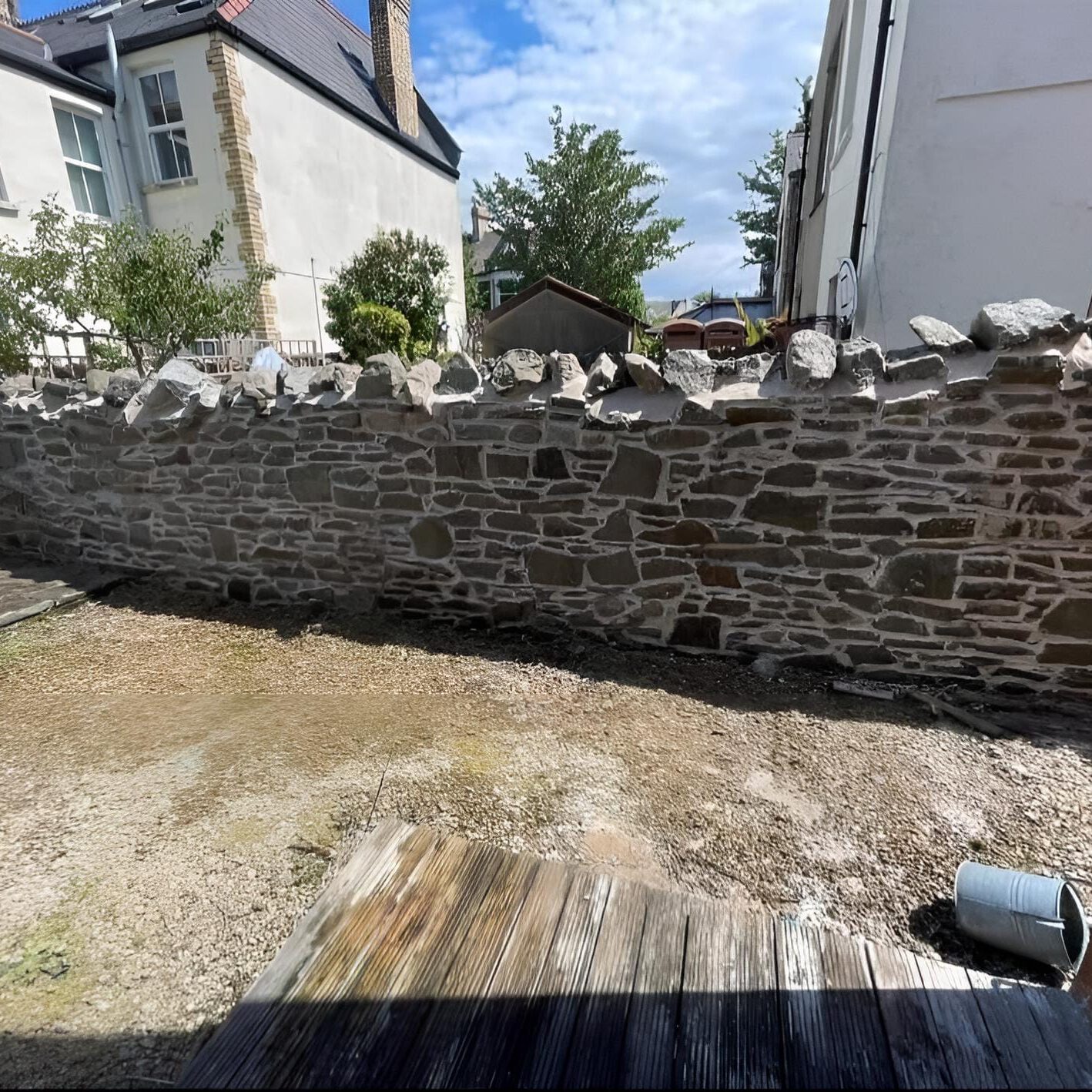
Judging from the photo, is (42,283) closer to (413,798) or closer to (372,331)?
(372,331)

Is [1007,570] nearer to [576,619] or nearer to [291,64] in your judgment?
[576,619]

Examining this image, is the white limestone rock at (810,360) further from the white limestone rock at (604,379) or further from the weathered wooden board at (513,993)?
the weathered wooden board at (513,993)

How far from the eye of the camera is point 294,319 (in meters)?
13.9

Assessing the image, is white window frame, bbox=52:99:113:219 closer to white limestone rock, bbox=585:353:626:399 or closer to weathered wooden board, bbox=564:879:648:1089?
white limestone rock, bbox=585:353:626:399

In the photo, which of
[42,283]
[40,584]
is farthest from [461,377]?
[42,283]

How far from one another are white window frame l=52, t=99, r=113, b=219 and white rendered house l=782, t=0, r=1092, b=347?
13.4 metres

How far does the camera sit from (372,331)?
38.9 feet

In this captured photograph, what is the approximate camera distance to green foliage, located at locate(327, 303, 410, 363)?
11.8 m

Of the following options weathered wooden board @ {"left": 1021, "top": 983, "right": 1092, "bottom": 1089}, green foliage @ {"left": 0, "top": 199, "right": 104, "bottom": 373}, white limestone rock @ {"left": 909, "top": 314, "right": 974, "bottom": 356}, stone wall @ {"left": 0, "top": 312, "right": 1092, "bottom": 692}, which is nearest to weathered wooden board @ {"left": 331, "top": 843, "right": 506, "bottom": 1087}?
weathered wooden board @ {"left": 1021, "top": 983, "right": 1092, "bottom": 1089}

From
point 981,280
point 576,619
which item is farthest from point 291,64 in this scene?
point 576,619

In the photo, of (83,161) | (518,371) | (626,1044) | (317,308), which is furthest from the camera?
(317,308)

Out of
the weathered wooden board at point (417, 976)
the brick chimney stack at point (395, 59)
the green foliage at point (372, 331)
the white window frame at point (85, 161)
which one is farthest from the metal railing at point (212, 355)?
the brick chimney stack at point (395, 59)

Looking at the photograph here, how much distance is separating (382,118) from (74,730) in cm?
1790

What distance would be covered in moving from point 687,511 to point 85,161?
15.1 meters
